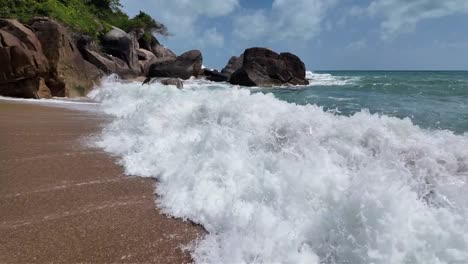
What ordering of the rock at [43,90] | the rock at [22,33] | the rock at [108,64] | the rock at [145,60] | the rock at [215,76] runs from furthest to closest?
1. the rock at [215,76]
2. the rock at [145,60]
3. the rock at [108,64]
4. the rock at [43,90]
5. the rock at [22,33]

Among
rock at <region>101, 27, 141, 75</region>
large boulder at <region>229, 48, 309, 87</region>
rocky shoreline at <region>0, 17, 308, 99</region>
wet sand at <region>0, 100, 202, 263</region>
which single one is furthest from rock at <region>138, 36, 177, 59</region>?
wet sand at <region>0, 100, 202, 263</region>

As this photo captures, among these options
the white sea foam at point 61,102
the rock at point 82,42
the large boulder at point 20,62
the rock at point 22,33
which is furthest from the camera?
the rock at point 82,42

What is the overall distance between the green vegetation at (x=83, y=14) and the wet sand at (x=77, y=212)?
11818 millimetres

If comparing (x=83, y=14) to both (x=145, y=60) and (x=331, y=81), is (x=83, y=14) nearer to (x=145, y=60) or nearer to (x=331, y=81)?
(x=145, y=60)

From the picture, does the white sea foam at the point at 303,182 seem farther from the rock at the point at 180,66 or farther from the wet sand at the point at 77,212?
the rock at the point at 180,66

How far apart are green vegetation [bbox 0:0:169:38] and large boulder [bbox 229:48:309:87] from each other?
10.4 m

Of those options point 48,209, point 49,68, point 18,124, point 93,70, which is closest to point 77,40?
point 93,70

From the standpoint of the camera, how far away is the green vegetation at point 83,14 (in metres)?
18.7

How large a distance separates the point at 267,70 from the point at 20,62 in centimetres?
Answer: 1843

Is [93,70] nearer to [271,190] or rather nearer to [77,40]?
[77,40]

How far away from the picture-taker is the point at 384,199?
2.52 meters

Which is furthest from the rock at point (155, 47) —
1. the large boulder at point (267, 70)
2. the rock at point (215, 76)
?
the large boulder at point (267, 70)

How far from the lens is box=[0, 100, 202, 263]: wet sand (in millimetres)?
2543

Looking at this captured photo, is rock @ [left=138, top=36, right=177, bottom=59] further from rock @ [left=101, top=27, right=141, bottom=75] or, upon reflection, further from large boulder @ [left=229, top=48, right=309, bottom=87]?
large boulder @ [left=229, top=48, right=309, bottom=87]
